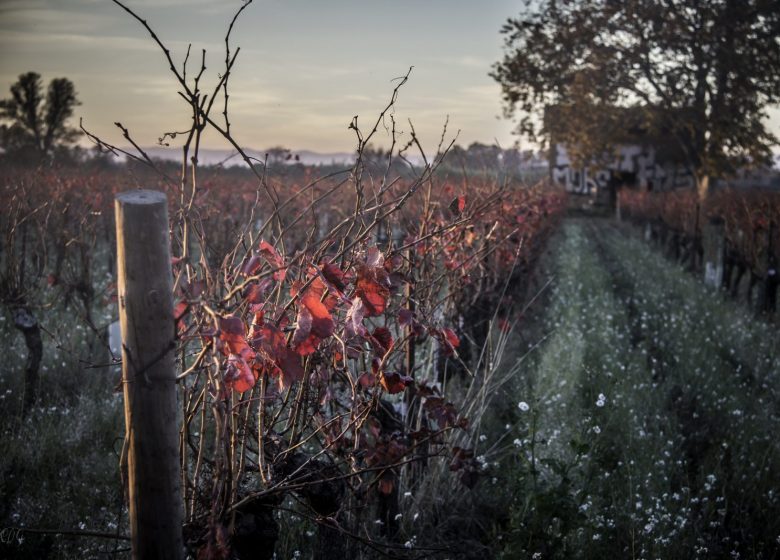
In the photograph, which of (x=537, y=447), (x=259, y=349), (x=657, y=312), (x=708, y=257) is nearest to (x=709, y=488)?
(x=537, y=447)

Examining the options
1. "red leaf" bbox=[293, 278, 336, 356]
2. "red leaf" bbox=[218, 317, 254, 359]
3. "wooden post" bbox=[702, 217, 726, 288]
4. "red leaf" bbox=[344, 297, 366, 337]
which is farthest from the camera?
"wooden post" bbox=[702, 217, 726, 288]

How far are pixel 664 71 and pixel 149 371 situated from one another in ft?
72.5

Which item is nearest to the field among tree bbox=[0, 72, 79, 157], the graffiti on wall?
the graffiti on wall

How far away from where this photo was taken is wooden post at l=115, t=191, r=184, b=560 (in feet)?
6.14

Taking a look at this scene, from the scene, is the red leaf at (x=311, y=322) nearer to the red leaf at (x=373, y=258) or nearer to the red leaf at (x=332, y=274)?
the red leaf at (x=332, y=274)

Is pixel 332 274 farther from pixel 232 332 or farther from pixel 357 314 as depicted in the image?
pixel 232 332

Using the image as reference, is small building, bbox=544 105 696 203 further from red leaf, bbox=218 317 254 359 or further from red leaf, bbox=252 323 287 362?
red leaf, bbox=218 317 254 359

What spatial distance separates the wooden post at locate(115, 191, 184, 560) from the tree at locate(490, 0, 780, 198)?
20.2 m

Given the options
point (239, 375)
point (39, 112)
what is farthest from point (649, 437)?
point (39, 112)

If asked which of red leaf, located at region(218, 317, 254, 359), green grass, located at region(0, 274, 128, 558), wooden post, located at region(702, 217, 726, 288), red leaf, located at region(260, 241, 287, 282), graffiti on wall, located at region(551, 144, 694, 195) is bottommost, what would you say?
green grass, located at region(0, 274, 128, 558)

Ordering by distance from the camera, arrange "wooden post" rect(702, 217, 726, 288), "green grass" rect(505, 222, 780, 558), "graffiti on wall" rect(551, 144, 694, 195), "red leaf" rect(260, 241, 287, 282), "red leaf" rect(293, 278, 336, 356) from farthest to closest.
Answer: "graffiti on wall" rect(551, 144, 694, 195), "wooden post" rect(702, 217, 726, 288), "green grass" rect(505, 222, 780, 558), "red leaf" rect(260, 241, 287, 282), "red leaf" rect(293, 278, 336, 356)

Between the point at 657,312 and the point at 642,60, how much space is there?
13.8 metres

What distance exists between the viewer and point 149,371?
191 cm

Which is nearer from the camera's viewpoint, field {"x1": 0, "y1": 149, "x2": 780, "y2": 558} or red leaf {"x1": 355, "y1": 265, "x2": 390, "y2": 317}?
red leaf {"x1": 355, "y1": 265, "x2": 390, "y2": 317}
